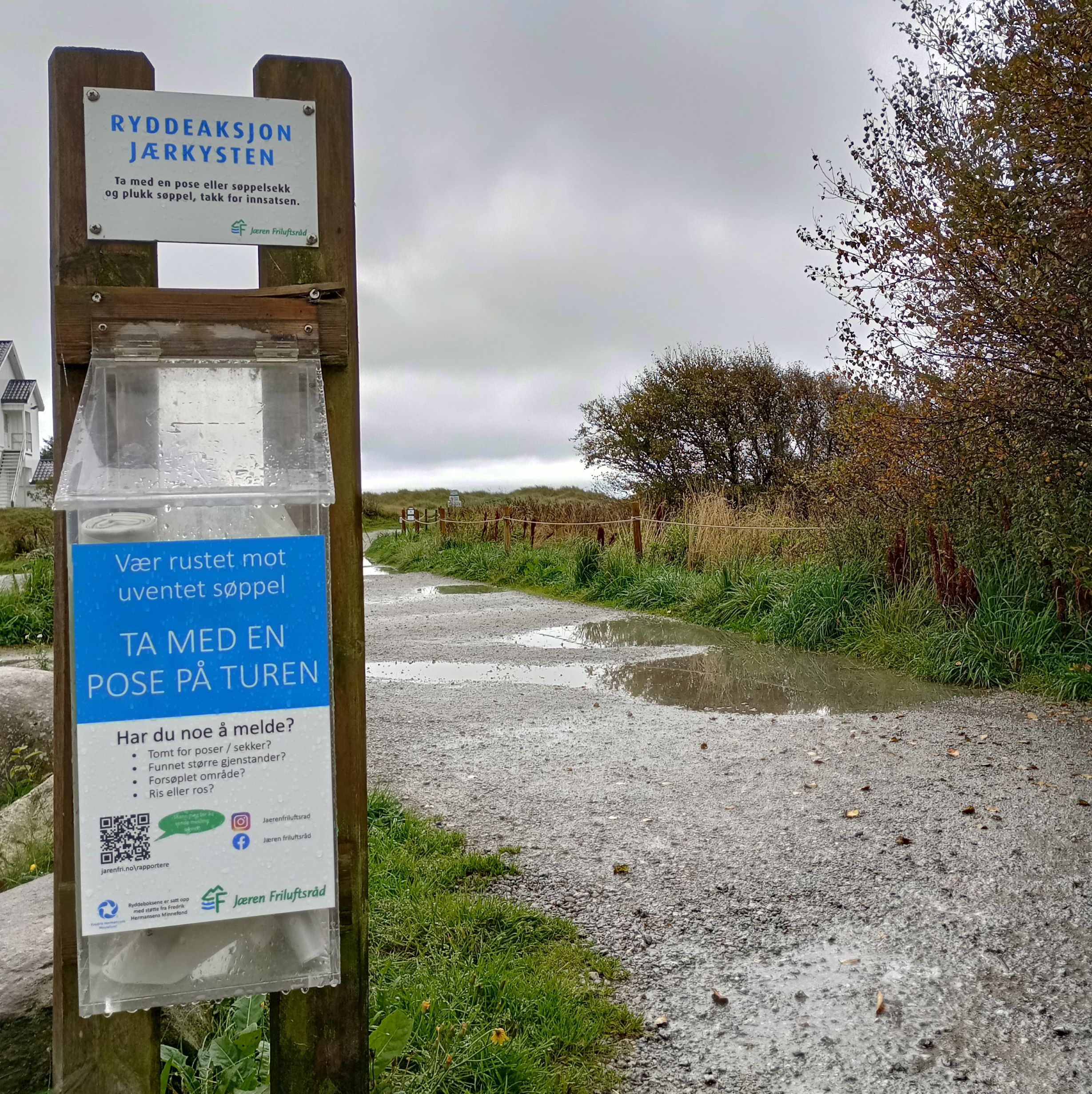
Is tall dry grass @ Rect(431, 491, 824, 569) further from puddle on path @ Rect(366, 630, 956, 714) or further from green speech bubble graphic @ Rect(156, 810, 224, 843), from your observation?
green speech bubble graphic @ Rect(156, 810, 224, 843)

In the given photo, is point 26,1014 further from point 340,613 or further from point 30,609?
point 30,609

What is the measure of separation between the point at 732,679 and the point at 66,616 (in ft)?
22.7

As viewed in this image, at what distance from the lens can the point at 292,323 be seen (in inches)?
78.9

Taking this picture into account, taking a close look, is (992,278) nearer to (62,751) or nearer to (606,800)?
(606,800)

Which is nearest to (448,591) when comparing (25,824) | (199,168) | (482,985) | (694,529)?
(694,529)

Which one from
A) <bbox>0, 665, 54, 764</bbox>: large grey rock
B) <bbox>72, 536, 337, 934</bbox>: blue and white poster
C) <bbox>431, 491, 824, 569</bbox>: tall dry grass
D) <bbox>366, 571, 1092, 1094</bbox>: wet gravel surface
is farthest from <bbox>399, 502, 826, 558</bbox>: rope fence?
<bbox>72, 536, 337, 934</bbox>: blue and white poster

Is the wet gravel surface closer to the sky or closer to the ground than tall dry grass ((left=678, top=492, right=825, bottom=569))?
closer to the ground

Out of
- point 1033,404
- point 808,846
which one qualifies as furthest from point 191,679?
point 1033,404

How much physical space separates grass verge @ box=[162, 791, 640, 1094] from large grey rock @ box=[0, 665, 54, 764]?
8.39 ft

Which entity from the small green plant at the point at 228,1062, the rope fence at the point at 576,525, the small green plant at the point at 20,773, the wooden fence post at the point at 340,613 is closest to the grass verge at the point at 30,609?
the small green plant at the point at 20,773

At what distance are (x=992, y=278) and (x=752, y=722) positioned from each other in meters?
3.49

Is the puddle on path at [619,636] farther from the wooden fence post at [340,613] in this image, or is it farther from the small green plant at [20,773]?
the wooden fence post at [340,613]

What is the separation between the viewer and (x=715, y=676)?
27.6ft

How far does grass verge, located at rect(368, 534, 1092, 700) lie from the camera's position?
755 cm
